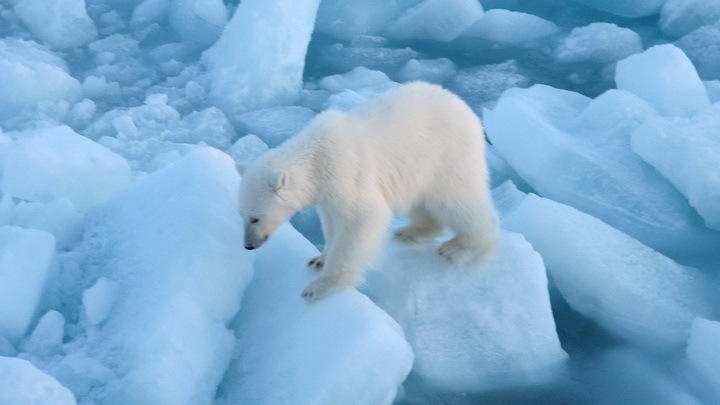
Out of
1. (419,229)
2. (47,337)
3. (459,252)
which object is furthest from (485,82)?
(47,337)

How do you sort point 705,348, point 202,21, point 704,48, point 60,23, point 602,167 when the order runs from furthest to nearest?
point 202,21, point 704,48, point 60,23, point 602,167, point 705,348

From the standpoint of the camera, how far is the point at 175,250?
8.35 feet

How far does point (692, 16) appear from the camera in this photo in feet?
18.8

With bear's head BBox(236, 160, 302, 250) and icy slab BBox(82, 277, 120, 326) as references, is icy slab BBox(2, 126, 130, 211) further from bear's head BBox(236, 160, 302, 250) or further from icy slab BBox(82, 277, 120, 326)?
bear's head BBox(236, 160, 302, 250)

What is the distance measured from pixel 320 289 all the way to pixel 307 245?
1.28ft

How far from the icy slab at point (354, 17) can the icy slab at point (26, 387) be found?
410 cm

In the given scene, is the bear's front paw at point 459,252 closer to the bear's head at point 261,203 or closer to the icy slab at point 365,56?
the bear's head at point 261,203

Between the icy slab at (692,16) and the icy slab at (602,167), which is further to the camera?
the icy slab at (692,16)

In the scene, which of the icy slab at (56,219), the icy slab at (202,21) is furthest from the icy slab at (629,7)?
the icy slab at (56,219)

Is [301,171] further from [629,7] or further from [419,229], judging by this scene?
[629,7]

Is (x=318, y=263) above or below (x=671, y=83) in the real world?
below

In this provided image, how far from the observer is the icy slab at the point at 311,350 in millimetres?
2240

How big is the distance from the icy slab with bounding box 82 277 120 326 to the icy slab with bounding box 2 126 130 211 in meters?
0.86

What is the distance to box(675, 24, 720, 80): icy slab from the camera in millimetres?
5188
